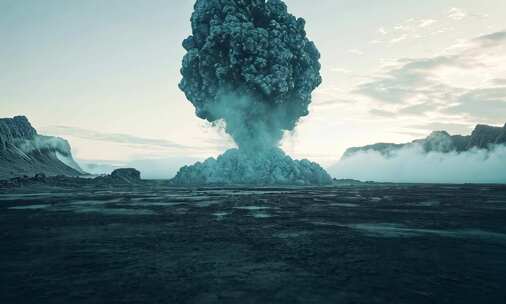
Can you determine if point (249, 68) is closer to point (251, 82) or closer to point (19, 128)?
point (251, 82)

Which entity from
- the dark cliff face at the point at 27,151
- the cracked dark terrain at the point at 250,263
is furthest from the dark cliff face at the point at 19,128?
the cracked dark terrain at the point at 250,263

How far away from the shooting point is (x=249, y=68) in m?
75.7

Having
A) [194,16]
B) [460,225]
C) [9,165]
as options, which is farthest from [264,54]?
[9,165]

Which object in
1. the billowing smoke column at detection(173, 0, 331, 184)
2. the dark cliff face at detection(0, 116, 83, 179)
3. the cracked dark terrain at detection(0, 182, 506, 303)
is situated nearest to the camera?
the cracked dark terrain at detection(0, 182, 506, 303)

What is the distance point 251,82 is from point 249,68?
2.79 metres

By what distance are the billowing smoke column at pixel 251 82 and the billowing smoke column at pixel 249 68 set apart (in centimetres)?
19

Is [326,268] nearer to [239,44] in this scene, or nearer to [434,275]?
[434,275]

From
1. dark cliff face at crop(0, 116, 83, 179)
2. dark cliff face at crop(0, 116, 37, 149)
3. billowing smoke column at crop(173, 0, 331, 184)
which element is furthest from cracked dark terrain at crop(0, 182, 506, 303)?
dark cliff face at crop(0, 116, 37, 149)

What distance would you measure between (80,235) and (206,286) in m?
6.64

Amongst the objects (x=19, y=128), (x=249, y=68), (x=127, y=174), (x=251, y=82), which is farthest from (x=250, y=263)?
(x=19, y=128)

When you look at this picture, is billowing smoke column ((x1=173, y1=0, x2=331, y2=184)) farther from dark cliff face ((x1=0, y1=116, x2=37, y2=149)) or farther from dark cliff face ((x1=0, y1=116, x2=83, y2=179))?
dark cliff face ((x1=0, y1=116, x2=37, y2=149))

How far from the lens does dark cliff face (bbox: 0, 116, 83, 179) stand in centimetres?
11931

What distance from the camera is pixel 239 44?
7431 centimetres

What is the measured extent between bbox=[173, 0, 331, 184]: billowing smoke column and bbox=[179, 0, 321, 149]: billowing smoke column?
19 cm
